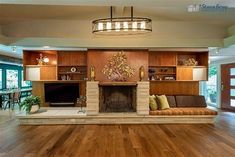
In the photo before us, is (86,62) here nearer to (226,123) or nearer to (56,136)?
(56,136)

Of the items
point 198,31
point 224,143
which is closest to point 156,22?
point 198,31

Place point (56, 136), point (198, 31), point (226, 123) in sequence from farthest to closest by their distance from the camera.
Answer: point (226, 123) → point (198, 31) → point (56, 136)

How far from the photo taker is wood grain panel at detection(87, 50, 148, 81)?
783 centimetres

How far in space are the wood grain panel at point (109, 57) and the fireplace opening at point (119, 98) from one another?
0.38 metres

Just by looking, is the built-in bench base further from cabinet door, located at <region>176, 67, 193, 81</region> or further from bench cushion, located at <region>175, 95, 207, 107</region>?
cabinet door, located at <region>176, 67, 193, 81</region>

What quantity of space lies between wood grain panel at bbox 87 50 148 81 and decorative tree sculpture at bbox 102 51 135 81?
0.33 ft

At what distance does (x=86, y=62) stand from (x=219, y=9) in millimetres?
5735

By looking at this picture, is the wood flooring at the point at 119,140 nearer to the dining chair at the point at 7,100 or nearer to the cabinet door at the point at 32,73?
the cabinet door at the point at 32,73

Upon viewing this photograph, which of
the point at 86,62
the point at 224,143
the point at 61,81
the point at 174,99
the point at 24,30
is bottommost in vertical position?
the point at 224,143

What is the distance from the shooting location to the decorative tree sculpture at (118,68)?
7.85 meters

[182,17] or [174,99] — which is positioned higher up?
[182,17]

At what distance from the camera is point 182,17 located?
6117 millimetres

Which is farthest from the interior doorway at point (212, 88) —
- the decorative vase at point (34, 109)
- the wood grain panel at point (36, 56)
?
the decorative vase at point (34, 109)

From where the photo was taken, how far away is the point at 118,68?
7.86 m
